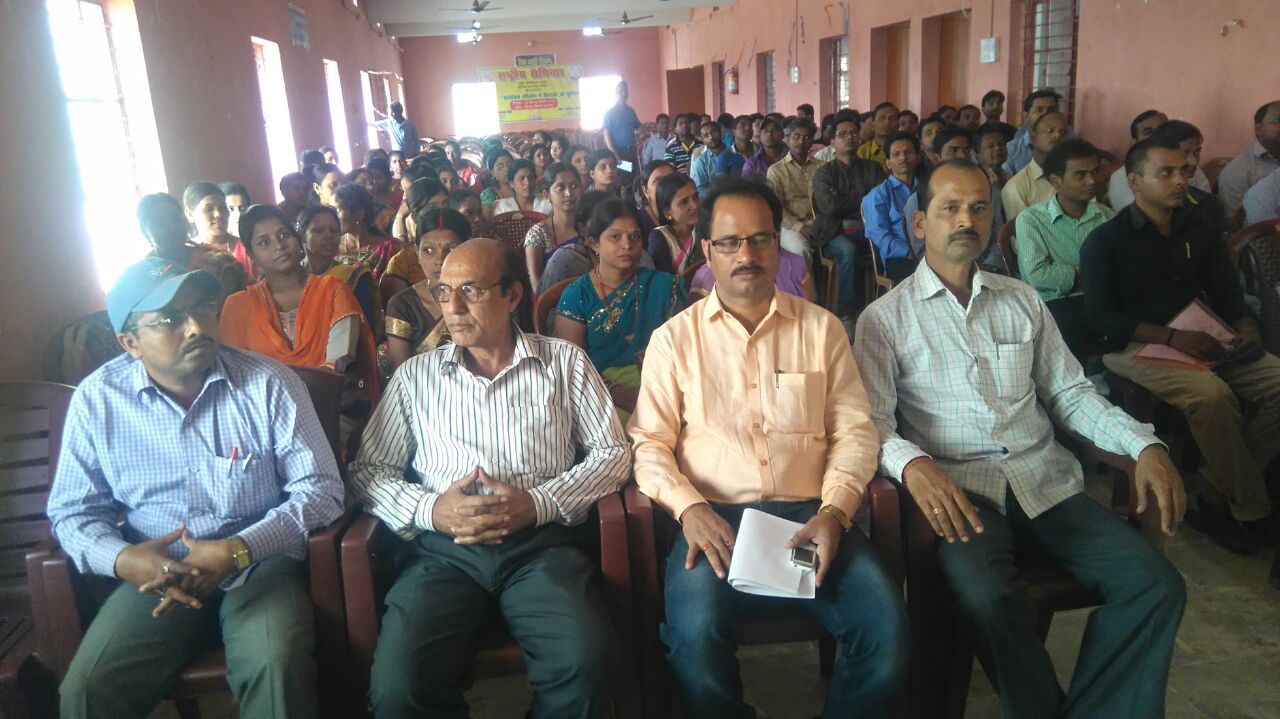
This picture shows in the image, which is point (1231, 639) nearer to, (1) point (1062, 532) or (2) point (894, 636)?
(1) point (1062, 532)

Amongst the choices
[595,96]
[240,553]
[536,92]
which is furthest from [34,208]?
[595,96]

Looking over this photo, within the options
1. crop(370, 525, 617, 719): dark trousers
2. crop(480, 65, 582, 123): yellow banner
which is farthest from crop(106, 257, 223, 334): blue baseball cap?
crop(480, 65, 582, 123): yellow banner

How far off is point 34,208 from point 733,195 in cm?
300

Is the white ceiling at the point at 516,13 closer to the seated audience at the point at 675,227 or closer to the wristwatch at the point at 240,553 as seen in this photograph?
the seated audience at the point at 675,227

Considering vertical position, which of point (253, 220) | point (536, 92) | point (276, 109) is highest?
point (536, 92)

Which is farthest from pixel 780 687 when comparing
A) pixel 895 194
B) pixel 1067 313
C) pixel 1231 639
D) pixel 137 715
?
pixel 895 194

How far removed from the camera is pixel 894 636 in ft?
5.35

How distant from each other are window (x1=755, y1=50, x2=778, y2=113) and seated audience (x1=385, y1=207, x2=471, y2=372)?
11814 mm

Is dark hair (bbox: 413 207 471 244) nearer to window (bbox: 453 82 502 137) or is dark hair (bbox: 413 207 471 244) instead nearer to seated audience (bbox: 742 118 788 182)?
seated audience (bbox: 742 118 788 182)

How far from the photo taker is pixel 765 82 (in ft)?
46.4

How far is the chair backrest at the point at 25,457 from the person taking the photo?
1944 mm

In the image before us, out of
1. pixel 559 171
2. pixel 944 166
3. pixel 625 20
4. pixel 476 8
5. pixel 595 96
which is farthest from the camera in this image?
pixel 595 96

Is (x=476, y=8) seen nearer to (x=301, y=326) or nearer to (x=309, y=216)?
(x=309, y=216)

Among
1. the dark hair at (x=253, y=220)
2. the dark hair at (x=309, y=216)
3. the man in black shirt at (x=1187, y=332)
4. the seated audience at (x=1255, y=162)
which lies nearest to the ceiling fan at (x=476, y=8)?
the dark hair at (x=309, y=216)
